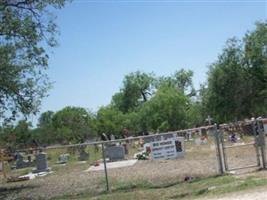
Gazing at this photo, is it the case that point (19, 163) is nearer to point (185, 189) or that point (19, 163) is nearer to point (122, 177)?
point (122, 177)

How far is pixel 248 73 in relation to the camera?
60875 mm

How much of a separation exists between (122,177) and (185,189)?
4.02 m

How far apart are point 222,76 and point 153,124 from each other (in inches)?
1089

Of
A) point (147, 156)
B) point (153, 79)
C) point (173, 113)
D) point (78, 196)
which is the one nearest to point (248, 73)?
point (173, 113)

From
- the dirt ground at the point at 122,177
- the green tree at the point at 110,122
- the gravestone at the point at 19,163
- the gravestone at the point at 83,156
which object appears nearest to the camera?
→ the dirt ground at the point at 122,177

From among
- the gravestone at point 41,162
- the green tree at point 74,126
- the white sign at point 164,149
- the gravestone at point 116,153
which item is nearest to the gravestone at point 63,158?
the gravestone at point 41,162

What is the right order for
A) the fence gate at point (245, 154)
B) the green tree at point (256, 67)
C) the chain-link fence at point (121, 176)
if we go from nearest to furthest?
the fence gate at point (245, 154), the chain-link fence at point (121, 176), the green tree at point (256, 67)

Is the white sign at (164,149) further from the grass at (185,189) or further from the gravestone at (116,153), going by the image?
the gravestone at (116,153)

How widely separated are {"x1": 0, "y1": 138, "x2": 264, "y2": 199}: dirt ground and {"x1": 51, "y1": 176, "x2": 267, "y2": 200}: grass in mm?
443

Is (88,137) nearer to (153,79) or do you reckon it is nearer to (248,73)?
(153,79)

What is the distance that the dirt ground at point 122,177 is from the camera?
1780 centimetres

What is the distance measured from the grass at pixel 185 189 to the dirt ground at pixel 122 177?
1.45 feet

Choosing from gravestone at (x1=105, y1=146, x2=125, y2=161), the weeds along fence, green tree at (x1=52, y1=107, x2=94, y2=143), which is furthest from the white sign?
green tree at (x1=52, y1=107, x2=94, y2=143)

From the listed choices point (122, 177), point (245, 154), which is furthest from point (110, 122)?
point (122, 177)
